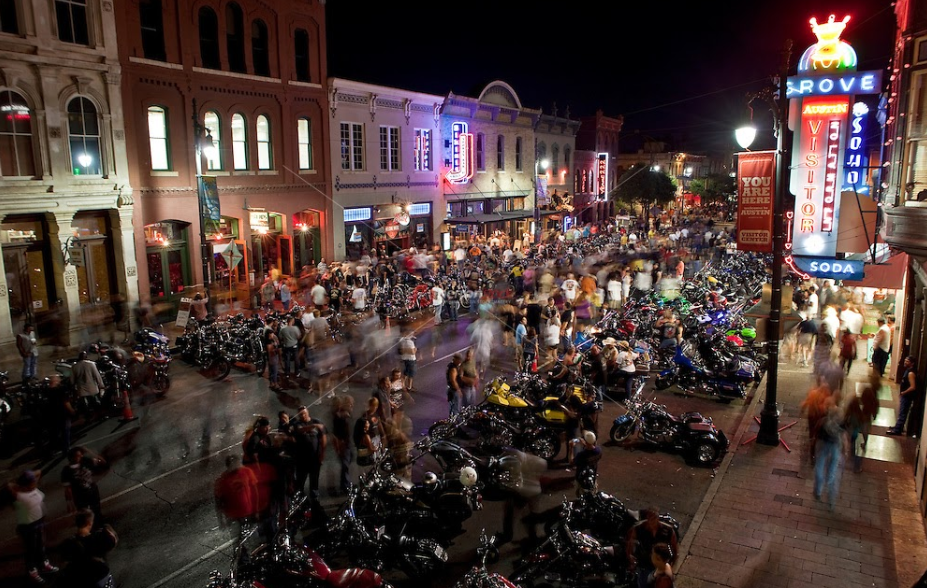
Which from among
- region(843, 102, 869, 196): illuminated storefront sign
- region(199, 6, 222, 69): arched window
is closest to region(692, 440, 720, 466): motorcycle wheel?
region(843, 102, 869, 196): illuminated storefront sign

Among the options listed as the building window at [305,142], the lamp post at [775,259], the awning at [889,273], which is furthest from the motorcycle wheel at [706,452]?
the building window at [305,142]

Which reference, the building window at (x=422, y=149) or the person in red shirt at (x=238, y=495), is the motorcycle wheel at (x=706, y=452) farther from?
the building window at (x=422, y=149)

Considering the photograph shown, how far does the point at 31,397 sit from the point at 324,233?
16.6 metres

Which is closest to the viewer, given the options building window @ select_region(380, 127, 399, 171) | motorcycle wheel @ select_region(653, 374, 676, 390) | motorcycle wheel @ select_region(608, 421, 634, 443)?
motorcycle wheel @ select_region(608, 421, 634, 443)

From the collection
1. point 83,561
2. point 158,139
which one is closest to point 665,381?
point 83,561

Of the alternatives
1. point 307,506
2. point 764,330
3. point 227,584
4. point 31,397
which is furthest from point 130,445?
point 764,330

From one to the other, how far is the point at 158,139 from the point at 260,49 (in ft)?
20.1

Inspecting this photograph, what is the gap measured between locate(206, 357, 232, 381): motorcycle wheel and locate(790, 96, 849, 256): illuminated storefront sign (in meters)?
14.1

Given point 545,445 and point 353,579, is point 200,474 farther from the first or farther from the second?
point 545,445

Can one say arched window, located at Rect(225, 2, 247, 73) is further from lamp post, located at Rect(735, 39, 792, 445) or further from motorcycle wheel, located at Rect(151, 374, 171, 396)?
lamp post, located at Rect(735, 39, 792, 445)

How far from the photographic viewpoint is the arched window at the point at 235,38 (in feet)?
80.3

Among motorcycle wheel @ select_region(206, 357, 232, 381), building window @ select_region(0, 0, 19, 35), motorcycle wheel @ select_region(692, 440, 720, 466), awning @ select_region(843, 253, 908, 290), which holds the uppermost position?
building window @ select_region(0, 0, 19, 35)

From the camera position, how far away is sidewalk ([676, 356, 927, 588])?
8203 millimetres

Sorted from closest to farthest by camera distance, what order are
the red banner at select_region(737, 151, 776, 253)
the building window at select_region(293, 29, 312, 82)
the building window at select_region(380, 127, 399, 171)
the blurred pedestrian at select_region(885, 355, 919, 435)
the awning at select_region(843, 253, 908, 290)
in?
the blurred pedestrian at select_region(885, 355, 919, 435) < the red banner at select_region(737, 151, 776, 253) < the awning at select_region(843, 253, 908, 290) < the building window at select_region(293, 29, 312, 82) < the building window at select_region(380, 127, 399, 171)
